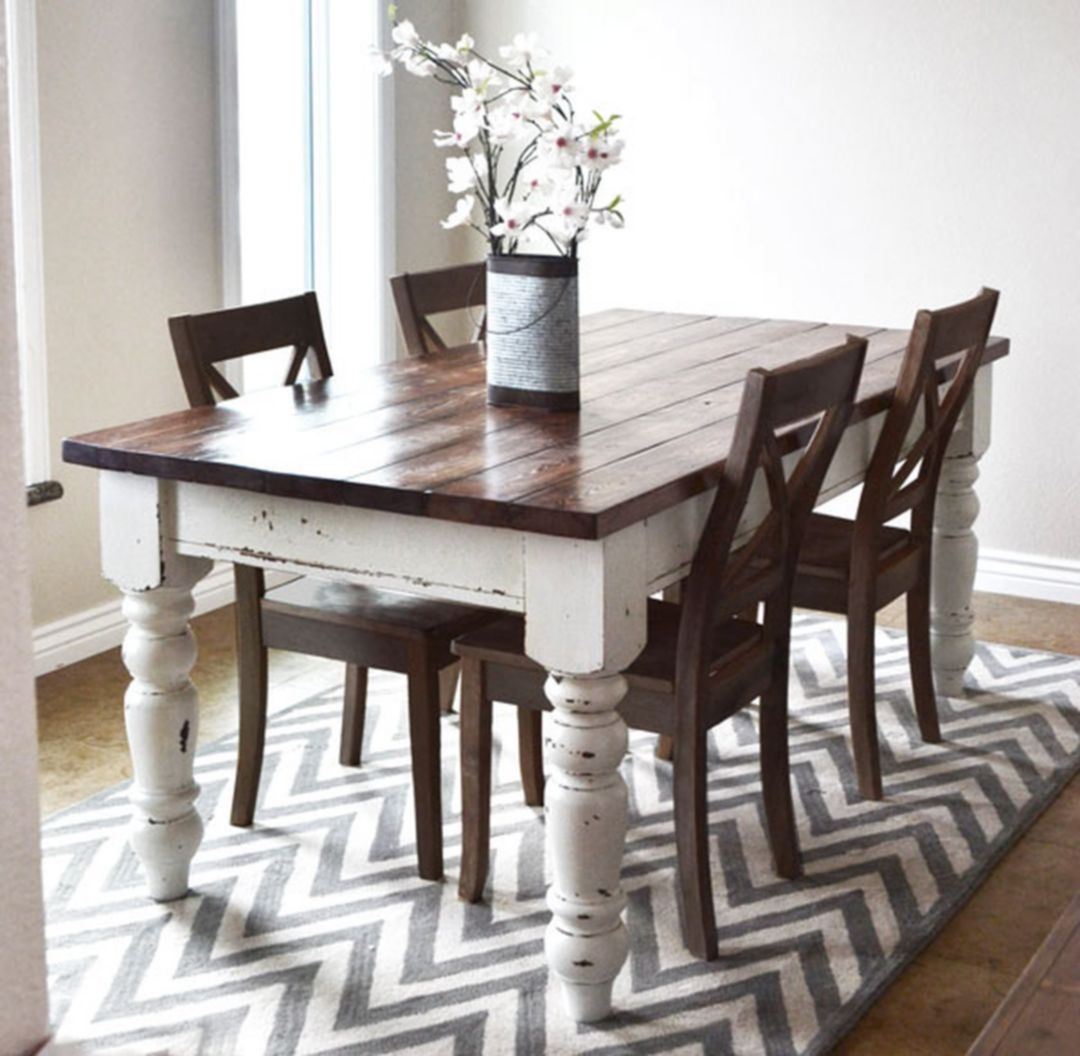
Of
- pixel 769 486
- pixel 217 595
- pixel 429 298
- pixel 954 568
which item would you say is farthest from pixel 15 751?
pixel 217 595

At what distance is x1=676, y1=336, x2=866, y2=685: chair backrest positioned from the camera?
237 cm

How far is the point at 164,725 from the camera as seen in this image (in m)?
2.64

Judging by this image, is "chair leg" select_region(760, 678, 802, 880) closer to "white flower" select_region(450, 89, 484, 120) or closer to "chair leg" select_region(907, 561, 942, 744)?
"chair leg" select_region(907, 561, 942, 744)

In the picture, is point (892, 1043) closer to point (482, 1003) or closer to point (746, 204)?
point (482, 1003)

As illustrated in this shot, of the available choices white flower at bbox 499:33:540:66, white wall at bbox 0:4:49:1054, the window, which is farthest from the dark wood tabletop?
the window

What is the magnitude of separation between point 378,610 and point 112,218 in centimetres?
155

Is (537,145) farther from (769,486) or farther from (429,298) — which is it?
(429,298)

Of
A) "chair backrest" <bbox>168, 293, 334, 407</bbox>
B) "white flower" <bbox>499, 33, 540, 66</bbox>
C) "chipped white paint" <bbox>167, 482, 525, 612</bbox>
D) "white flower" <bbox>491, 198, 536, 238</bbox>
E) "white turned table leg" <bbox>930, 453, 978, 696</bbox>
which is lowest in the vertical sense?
"white turned table leg" <bbox>930, 453, 978, 696</bbox>

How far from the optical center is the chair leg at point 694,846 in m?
2.48

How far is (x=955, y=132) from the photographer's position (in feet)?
14.6

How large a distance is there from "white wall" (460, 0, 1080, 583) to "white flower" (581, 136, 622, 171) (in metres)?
2.13

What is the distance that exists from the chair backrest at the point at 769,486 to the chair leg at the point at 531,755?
0.58m

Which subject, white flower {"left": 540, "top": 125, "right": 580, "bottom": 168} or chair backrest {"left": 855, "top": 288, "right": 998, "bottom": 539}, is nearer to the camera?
white flower {"left": 540, "top": 125, "right": 580, "bottom": 168}

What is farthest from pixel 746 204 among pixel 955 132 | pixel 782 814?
pixel 782 814
